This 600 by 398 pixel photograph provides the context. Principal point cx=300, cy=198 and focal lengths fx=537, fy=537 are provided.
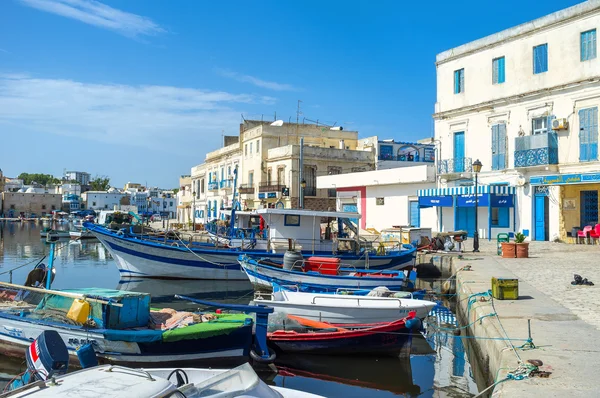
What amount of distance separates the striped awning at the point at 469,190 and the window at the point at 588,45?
265 inches

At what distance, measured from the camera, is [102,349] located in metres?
9.65

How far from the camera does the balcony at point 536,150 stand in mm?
24609

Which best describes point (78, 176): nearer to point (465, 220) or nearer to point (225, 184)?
point (225, 184)

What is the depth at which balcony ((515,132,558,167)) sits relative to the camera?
80.7 ft

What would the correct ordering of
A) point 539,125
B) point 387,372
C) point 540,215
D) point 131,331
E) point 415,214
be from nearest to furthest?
point 131,331, point 387,372, point 540,215, point 539,125, point 415,214

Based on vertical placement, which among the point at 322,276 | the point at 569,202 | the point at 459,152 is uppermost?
the point at 459,152

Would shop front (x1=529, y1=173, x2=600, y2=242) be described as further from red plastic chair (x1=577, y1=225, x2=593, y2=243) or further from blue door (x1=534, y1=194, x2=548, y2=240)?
red plastic chair (x1=577, y1=225, x2=593, y2=243)

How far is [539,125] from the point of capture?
2591cm

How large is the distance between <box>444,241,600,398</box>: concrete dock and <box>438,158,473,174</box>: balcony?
1169cm

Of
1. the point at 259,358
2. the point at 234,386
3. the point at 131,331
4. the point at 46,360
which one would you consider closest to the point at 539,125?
the point at 259,358

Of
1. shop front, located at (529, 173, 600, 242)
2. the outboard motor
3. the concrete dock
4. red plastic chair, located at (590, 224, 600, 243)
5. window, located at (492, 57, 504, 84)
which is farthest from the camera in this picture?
window, located at (492, 57, 504, 84)

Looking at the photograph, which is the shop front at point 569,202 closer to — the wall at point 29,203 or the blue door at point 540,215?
the blue door at point 540,215

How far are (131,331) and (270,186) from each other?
30.7 meters

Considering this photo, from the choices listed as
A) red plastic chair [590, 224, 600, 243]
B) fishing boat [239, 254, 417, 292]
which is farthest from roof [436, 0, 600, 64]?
fishing boat [239, 254, 417, 292]
